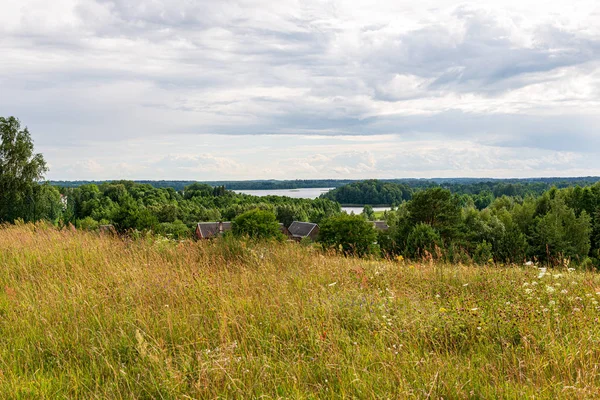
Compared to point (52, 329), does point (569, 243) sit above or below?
below

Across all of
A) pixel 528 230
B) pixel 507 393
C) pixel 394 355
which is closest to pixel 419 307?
pixel 394 355

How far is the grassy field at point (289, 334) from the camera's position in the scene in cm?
342

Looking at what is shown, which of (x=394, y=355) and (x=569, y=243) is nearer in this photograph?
(x=394, y=355)

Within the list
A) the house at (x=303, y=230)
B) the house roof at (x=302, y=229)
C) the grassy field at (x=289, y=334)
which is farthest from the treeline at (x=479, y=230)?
the grassy field at (x=289, y=334)

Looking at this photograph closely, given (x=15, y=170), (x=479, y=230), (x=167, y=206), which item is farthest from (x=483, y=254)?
(x=167, y=206)

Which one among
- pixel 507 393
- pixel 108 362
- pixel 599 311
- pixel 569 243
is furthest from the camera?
pixel 569 243

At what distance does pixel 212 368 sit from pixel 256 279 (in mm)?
2844

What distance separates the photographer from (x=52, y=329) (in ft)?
14.8

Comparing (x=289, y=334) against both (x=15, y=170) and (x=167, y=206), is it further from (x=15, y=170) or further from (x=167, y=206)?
(x=167, y=206)

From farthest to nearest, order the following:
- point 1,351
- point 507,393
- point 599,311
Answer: point 599,311, point 1,351, point 507,393

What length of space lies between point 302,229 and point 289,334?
7477cm

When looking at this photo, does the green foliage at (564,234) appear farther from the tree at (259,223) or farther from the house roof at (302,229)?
the house roof at (302,229)

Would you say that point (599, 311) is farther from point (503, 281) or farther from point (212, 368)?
point (212, 368)

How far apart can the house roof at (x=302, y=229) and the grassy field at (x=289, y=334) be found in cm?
6824
